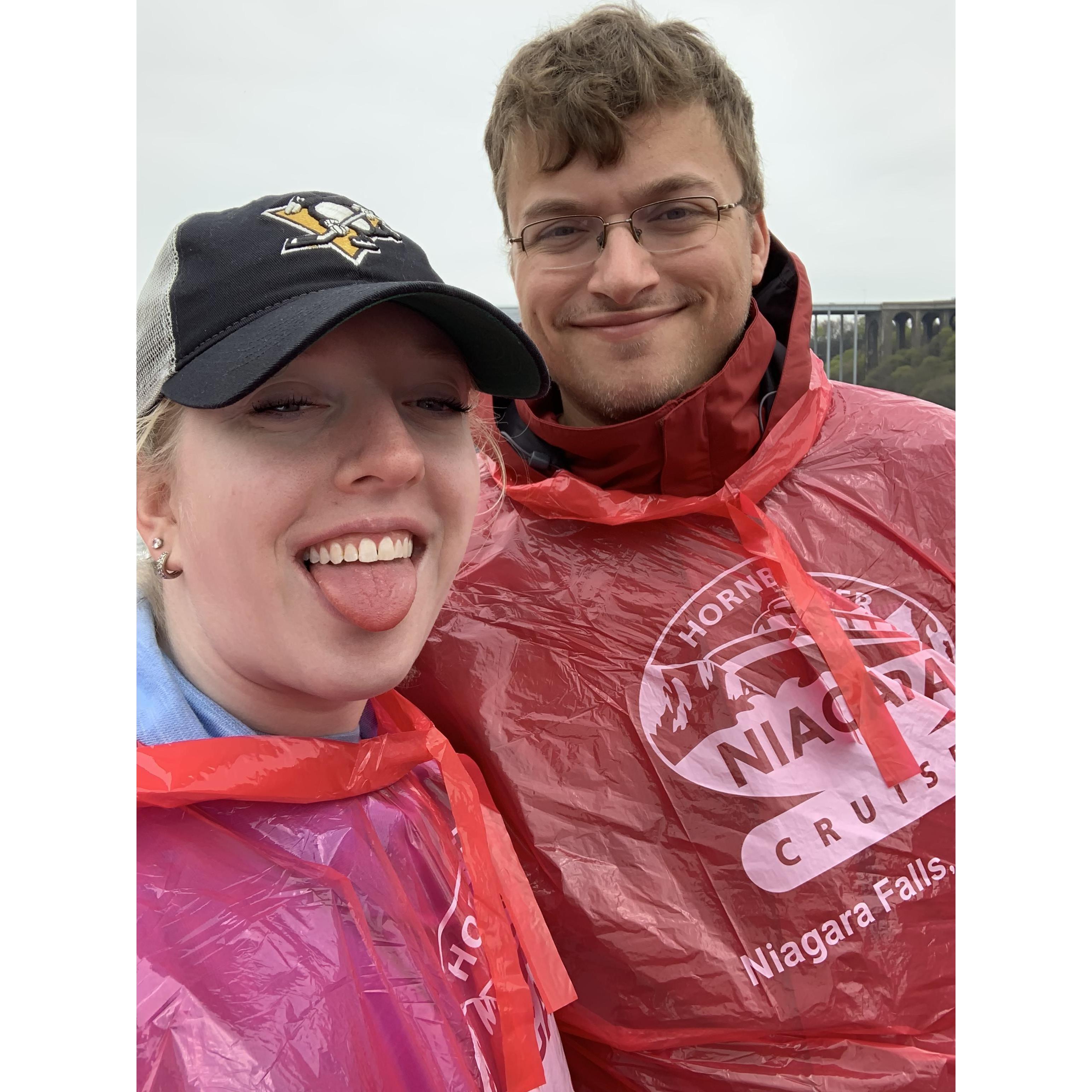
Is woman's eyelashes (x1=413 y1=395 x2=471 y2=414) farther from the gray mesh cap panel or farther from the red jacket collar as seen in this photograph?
the red jacket collar

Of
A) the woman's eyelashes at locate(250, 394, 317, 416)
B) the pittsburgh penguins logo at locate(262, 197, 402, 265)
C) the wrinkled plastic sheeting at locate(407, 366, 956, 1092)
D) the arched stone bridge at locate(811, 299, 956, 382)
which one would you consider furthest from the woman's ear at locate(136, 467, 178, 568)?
the arched stone bridge at locate(811, 299, 956, 382)

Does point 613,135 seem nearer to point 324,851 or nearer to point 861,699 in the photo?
point 861,699

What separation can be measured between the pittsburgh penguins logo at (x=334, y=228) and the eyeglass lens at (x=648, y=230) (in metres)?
0.56

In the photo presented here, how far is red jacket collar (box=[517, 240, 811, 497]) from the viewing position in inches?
51.2

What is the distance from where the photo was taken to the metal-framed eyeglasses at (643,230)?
1.35 metres

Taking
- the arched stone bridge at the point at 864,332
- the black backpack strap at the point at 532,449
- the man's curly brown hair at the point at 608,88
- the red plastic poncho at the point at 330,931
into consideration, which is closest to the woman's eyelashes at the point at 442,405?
the red plastic poncho at the point at 330,931

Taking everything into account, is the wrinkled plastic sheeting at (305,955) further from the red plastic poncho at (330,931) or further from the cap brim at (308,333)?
the cap brim at (308,333)

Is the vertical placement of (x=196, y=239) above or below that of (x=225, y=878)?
above

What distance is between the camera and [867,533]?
1.32m

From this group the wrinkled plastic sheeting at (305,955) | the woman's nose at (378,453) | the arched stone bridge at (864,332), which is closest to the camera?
the wrinkled plastic sheeting at (305,955)

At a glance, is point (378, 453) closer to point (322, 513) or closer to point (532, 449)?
point (322, 513)
